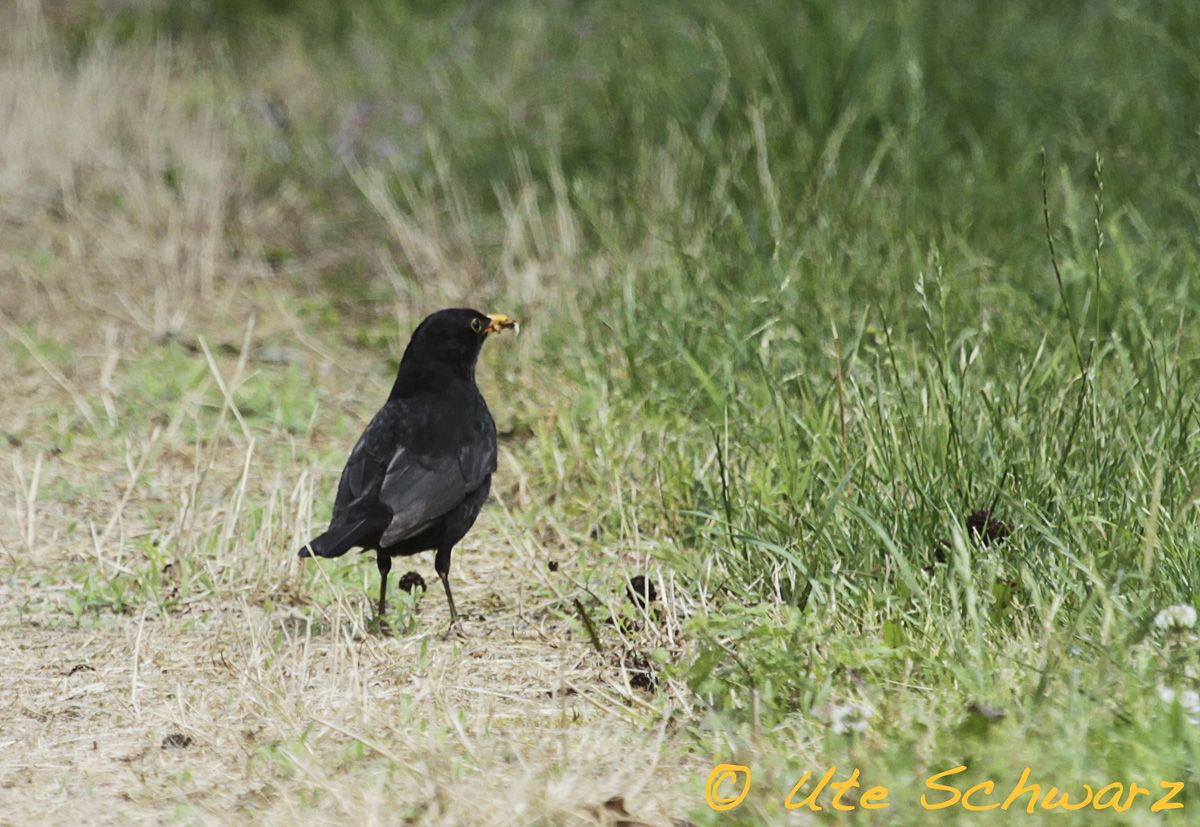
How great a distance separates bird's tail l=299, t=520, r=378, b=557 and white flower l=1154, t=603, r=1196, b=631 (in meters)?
1.94

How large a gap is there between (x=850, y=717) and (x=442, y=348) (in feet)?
6.88

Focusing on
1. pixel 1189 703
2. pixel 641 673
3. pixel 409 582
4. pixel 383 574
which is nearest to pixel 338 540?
pixel 383 574

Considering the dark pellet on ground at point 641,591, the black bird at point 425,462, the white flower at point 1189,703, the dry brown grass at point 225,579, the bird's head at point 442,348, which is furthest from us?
the bird's head at point 442,348

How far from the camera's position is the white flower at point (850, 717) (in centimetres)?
310

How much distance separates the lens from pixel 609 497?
4.97 m

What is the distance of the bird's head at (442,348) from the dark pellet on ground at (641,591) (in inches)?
36.2

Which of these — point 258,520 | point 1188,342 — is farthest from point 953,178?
point 258,520

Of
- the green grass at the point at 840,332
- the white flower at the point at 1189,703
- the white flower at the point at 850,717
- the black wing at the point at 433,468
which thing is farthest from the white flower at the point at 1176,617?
the black wing at the point at 433,468

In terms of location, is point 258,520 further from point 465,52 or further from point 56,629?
point 465,52

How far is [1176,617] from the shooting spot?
316cm

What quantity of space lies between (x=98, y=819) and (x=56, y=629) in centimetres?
136

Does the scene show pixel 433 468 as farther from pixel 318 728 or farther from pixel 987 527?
pixel 987 527

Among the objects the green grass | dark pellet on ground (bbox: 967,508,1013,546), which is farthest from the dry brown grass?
dark pellet on ground (bbox: 967,508,1013,546)

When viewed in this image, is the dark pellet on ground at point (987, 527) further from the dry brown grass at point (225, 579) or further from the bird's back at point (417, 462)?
the bird's back at point (417, 462)
